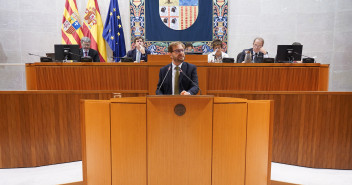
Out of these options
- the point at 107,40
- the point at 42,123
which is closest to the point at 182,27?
the point at 107,40

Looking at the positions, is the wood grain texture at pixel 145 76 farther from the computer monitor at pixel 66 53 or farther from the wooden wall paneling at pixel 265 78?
the computer monitor at pixel 66 53

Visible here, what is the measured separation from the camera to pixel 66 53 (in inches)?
154

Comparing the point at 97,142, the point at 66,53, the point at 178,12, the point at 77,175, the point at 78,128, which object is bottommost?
the point at 77,175

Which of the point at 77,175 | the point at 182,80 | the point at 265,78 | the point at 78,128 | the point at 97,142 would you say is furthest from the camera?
the point at 265,78

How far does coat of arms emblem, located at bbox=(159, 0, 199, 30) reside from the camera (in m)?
6.03

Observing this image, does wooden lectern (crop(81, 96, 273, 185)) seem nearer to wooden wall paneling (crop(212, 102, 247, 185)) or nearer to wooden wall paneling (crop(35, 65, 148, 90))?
wooden wall paneling (crop(212, 102, 247, 185))

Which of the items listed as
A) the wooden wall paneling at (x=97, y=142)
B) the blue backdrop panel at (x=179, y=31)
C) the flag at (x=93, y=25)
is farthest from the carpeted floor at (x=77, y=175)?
the blue backdrop panel at (x=179, y=31)

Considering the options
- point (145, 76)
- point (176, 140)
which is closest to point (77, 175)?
point (145, 76)

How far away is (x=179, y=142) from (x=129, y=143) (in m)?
0.38

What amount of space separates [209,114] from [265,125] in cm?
52

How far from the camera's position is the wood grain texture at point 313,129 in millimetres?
2881

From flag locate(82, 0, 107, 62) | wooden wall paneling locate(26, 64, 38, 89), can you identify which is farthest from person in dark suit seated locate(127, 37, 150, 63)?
wooden wall paneling locate(26, 64, 38, 89)

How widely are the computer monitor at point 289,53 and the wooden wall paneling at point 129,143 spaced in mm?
3226

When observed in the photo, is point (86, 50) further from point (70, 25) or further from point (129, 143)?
point (129, 143)
